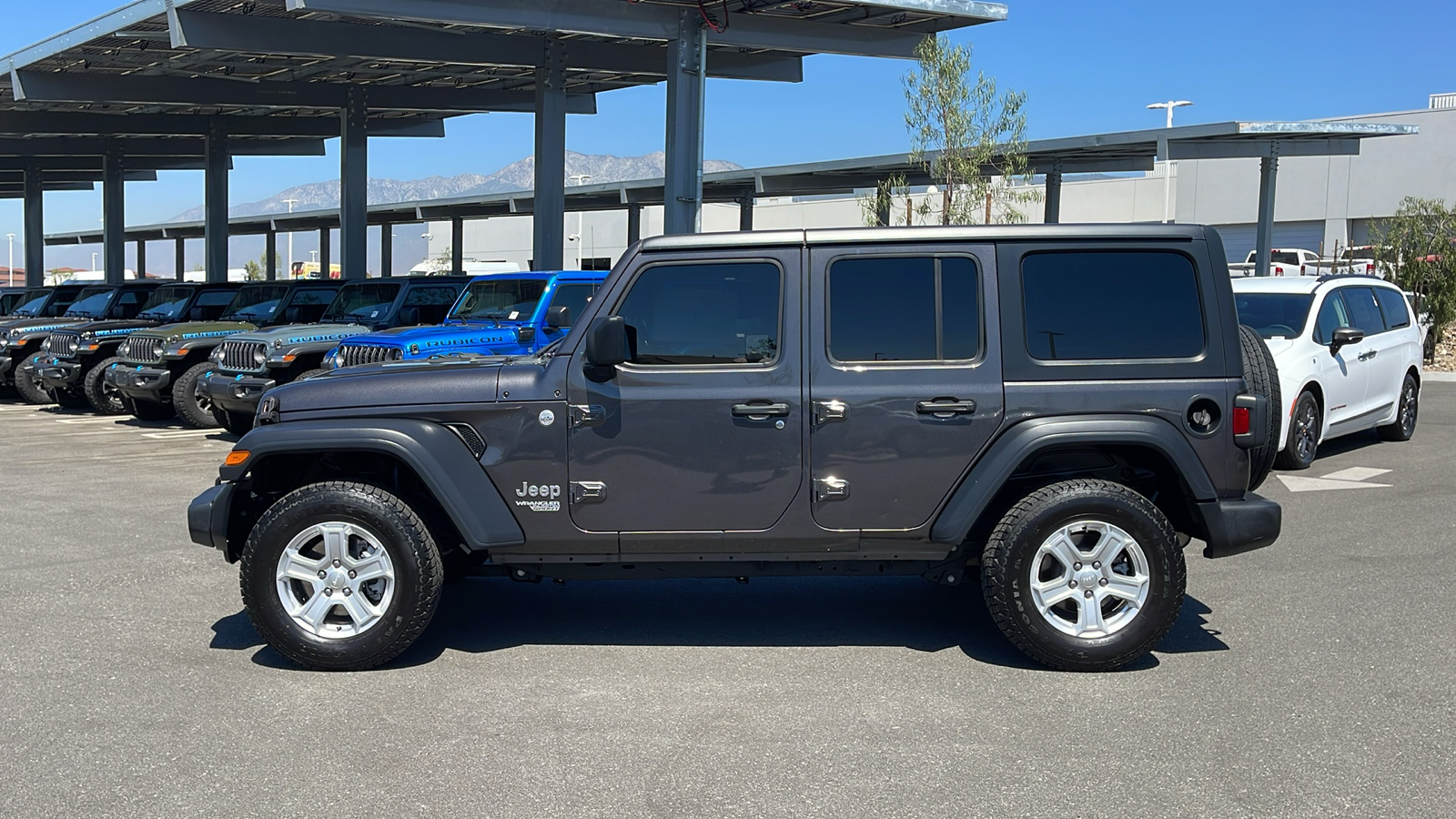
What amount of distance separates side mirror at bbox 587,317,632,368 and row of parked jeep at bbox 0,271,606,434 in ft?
10.9

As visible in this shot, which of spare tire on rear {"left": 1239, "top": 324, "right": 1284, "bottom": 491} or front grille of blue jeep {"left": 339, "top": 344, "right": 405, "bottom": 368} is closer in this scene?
A: spare tire on rear {"left": 1239, "top": 324, "right": 1284, "bottom": 491}

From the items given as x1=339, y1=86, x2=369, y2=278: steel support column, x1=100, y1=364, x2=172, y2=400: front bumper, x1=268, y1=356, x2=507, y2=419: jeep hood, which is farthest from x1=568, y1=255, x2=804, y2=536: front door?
x1=339, y1=86, x2=369, y2=278: steel support column

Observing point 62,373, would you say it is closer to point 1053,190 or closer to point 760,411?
point 760,411

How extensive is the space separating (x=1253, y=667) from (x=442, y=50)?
21.1m

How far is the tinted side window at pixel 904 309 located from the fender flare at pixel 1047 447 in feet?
1.49

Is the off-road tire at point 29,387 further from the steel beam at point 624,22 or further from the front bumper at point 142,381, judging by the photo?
the steel beam at point 624,22

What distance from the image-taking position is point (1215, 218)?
6141cm

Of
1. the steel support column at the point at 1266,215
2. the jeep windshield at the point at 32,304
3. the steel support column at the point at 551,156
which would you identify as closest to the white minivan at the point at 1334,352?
the steel support column at the point at 551,156

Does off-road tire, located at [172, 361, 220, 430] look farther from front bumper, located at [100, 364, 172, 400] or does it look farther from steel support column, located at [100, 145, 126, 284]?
steel support column, located at [100, 145, 126, 284]

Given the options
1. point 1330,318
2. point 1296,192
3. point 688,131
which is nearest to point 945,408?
point 1330,318

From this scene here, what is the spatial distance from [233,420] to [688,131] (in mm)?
8348

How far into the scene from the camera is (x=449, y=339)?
1226cm

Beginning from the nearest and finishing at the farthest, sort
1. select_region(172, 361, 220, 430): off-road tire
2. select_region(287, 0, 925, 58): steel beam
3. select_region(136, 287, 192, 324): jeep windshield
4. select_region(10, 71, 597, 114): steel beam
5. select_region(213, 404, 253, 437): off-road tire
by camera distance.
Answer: select_region(213, 404, 253, 437): off-road tire → select_region(172, 361, 220, 430): off-road tire → select_region(287, 0, 925, 58): steel beam → select_region(136, 287, 192, 324): jeep windshield → select_region(10, 71, 597, 114): steel beam

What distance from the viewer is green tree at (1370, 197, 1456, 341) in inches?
1023
